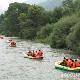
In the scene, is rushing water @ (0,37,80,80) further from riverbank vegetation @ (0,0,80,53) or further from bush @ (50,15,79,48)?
bush @ (50,15,79,48)

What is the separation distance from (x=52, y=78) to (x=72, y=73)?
387 centimetres

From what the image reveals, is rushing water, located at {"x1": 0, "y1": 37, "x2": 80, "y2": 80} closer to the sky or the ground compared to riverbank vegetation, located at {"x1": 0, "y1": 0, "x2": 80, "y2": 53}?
closer to the ground

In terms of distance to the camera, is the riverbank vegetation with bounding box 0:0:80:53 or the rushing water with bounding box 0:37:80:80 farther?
the riverbank vegetation with bounding box 0:0:80:53

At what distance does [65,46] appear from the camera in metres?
66.2

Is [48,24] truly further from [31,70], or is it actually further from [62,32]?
[31,70]

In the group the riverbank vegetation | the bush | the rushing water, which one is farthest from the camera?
the bush

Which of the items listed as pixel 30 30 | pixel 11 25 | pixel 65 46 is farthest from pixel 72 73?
pixel 11 25

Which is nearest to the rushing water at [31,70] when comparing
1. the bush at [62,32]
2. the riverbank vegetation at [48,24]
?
the riverbank vegetation at [48,24]

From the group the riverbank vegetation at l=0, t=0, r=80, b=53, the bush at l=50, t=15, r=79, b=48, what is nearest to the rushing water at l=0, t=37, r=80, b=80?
the riverbank vegetation at l=0, t=0, r=80, b=53

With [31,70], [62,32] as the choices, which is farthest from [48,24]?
[31,70]

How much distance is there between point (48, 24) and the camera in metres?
91.1

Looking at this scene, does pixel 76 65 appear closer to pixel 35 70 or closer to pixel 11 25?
pixel 35 70

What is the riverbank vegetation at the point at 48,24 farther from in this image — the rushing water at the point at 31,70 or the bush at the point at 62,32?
the rushing water at the point at 31,70

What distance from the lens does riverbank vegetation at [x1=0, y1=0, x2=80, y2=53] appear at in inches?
2521
